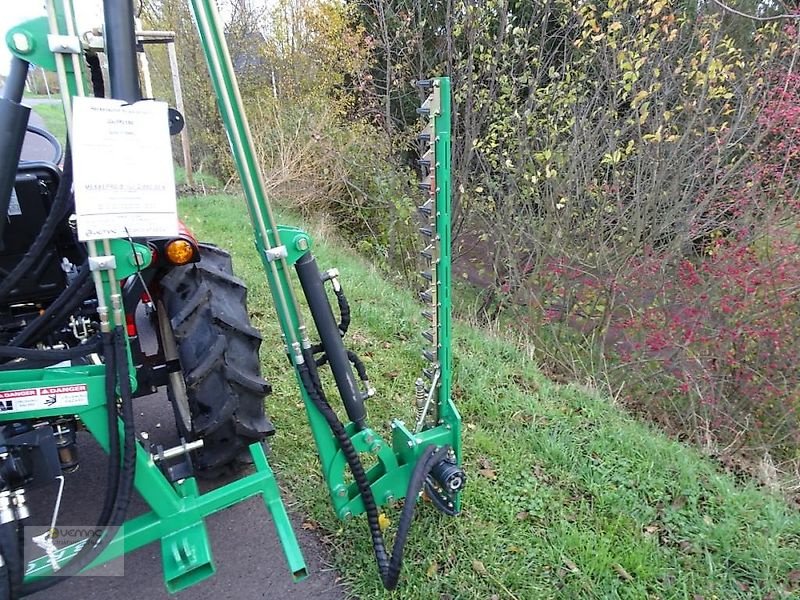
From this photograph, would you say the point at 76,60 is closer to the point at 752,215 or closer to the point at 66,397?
the point at 66,397

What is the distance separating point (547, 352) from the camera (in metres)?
5.32

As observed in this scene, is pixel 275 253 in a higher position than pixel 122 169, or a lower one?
lower

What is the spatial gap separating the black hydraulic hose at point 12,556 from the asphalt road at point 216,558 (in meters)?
0.78

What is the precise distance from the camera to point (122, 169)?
4.36ft

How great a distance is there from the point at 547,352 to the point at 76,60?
472 cm

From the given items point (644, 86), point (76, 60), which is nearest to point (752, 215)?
point (644, 86)

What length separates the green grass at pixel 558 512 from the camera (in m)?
2.04

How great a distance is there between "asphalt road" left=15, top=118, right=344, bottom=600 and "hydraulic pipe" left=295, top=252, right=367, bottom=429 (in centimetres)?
65

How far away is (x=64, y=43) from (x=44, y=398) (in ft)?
3.05

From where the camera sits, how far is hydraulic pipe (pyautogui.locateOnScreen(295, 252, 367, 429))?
68.7 inches

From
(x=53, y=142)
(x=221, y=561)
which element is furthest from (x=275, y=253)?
(x=53, y=142)

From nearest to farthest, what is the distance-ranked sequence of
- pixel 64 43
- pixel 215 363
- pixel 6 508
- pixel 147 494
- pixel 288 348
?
pixel 64 43, pixel 6 508, pixel 147 494, pixel 288 348, pixel 215 363

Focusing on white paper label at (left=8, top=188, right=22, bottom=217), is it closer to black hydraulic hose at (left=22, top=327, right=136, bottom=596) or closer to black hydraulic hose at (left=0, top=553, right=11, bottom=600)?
black hydraulic hose at (left=22, top=327, right=136, bottom=596)

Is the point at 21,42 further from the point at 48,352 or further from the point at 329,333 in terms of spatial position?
the point at 329,333
